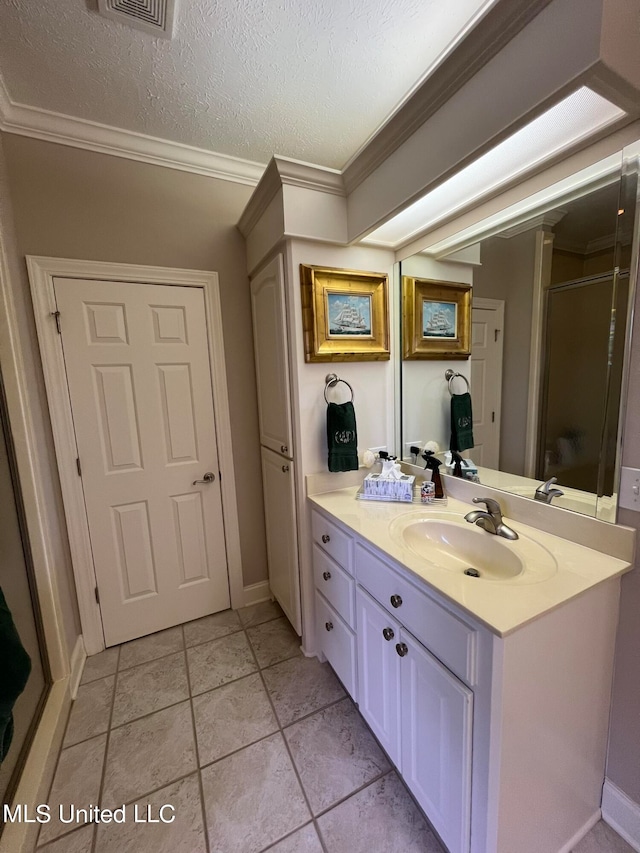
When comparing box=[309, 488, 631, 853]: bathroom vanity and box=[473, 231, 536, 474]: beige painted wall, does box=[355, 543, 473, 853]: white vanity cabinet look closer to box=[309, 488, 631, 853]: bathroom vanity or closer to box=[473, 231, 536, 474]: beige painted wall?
box=[309, 488, 631, 853]: bathroom vanity

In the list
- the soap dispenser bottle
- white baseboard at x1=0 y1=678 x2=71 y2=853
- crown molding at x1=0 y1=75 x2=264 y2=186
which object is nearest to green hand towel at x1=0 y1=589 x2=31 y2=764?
white baseboard at x1=0 y1=678 x2=71 y2=853

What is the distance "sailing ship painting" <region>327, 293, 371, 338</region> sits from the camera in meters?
1.66

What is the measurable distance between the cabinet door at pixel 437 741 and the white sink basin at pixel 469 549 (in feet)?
0.93

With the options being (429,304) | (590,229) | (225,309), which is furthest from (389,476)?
(225,309)

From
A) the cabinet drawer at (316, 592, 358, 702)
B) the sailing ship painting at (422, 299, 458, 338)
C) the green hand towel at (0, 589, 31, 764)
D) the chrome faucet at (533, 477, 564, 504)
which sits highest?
the sailing ship painting at (422, 299, 458, 338)

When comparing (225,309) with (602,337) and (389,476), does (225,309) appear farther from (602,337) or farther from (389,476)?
(602,337)

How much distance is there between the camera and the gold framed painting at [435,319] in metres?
1.55

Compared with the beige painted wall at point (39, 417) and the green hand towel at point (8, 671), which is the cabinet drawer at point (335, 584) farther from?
the beige painted wall at point (39, 417)

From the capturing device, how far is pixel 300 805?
120cm

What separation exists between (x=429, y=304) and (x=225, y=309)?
1.15 meters

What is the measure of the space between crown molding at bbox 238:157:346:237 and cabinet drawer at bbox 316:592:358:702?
73.9 inches

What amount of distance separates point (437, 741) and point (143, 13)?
2407 mm

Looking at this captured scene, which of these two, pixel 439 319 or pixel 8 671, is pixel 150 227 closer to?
pixel 439 319

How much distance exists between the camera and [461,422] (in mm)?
1596
